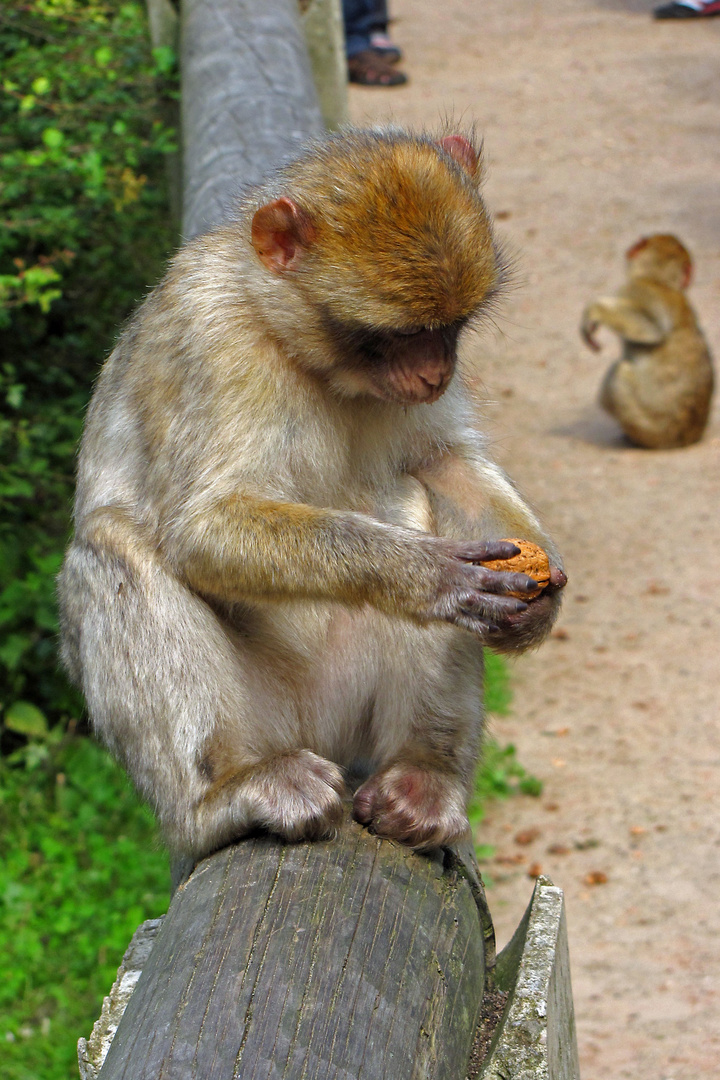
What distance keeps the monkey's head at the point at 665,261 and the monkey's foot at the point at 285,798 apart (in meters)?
7.19

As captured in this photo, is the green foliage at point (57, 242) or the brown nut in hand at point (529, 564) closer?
the brown nut in hand at point (529, 564)

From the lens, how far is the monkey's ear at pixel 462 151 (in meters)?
2.73

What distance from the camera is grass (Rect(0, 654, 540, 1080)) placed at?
394 centimetres

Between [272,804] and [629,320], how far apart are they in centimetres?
709

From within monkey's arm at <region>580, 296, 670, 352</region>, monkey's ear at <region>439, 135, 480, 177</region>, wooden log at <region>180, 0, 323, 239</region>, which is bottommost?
monkey's arm at <region>580, 296, 670, 352</region>

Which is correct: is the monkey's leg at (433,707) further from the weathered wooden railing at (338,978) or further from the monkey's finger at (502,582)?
the monkey's finger at (502,582)

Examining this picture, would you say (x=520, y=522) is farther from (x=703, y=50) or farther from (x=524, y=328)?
(x=703, y=50)

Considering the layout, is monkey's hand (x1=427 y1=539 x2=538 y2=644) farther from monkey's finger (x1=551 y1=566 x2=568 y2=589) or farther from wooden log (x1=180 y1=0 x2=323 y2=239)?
wooden log (x1=180 y1=0 x2=323 y2=239)

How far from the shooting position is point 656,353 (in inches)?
336

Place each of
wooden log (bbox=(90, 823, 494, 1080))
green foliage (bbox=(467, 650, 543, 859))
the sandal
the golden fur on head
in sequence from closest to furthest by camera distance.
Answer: wooden log (bbox=(90, 823, 494, 1080))
the golden fur on head
green foliage (bbox=(467, 650, 543, 859))
the sandal

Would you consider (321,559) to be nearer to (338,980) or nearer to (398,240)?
(398,240)

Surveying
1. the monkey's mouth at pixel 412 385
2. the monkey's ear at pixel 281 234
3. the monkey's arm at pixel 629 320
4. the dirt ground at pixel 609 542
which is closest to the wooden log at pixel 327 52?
the dirt ground at pixel 609 542

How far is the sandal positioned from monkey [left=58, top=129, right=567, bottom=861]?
39.8ft

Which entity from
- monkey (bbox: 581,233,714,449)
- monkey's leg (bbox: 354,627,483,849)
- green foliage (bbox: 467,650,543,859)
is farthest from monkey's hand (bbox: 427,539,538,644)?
monkey (bbox: 581,233,714,449)
